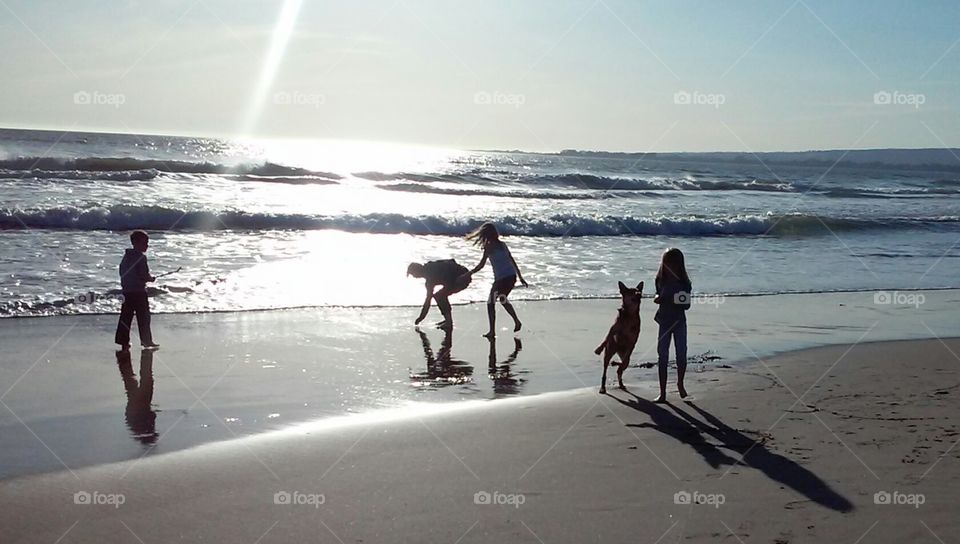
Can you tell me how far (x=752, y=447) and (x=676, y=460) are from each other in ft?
2.23

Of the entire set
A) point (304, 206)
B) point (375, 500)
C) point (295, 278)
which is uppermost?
point (304, 206)

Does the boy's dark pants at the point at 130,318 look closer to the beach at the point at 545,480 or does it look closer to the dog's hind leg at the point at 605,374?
the beach at the point at 545,480

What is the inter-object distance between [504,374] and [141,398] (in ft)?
11.4

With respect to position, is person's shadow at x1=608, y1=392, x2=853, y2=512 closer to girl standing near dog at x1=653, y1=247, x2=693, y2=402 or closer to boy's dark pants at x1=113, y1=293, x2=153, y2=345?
girl standing near dog at x1=653, y1=247, x2=693, y2=402

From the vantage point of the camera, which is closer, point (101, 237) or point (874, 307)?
point (874, 307)

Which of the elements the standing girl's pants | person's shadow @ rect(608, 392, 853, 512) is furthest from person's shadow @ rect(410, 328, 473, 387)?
the standing girl's pants

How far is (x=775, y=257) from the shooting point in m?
22.0

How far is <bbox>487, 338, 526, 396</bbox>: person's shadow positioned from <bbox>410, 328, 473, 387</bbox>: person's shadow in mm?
249

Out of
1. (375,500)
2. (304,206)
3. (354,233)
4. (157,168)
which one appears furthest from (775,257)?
(157,168)

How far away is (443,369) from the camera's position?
9086 mm

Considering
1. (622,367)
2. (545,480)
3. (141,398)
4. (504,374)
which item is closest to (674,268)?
(622,367)

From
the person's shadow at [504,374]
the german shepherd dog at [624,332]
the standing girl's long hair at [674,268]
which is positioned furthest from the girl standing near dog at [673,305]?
the person's shadow at [504,374]

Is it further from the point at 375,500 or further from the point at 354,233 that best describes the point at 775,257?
the point at 375,500

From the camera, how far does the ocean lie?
14.3 meters
